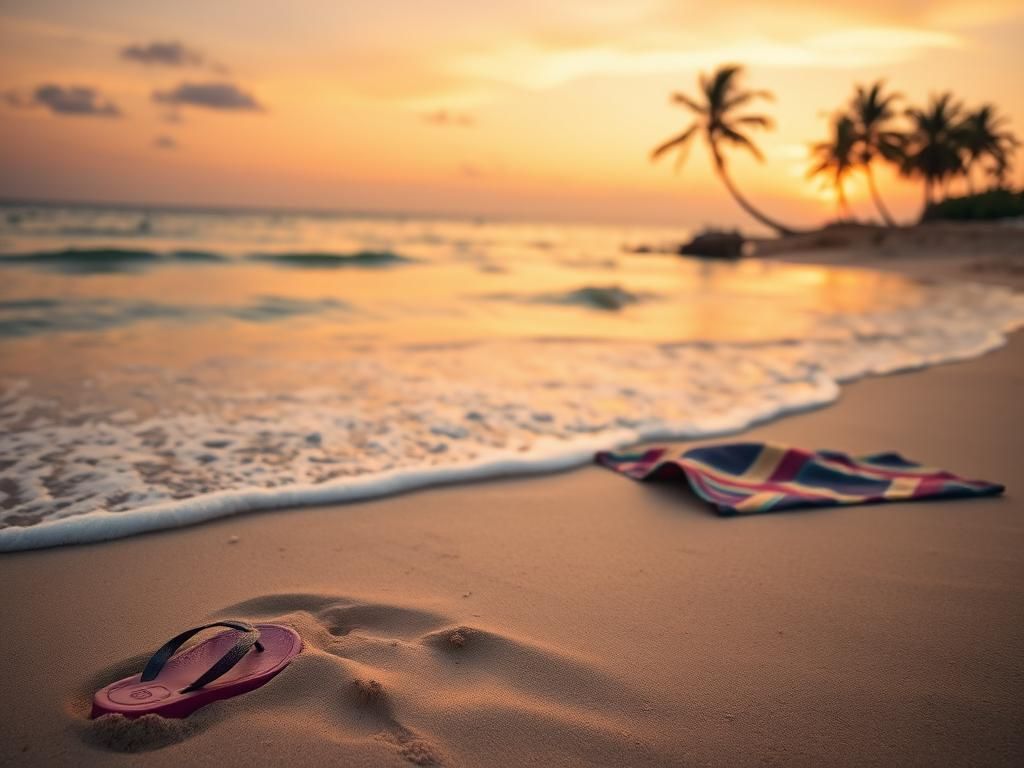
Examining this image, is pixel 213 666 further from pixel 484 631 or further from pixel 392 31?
pixel 392 31

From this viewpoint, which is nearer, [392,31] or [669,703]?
[669,703]

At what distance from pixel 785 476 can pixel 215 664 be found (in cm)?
257

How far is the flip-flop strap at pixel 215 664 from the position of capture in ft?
4.91

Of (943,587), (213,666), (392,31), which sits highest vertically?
(392,31)

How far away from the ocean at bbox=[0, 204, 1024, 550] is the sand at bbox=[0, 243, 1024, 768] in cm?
36

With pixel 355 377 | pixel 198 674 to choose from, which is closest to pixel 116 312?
pixel 355 377

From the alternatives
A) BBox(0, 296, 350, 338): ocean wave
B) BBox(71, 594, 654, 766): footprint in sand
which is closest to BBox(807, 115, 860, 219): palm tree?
BBox(0, 296, 350, 338): ocean wave

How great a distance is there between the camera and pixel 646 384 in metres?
5.11

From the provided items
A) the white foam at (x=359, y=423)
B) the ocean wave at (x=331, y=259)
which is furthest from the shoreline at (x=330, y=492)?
the ocean wave at (x=331, y=259)

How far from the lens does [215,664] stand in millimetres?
1548

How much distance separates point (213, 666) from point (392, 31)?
13630 millimetres

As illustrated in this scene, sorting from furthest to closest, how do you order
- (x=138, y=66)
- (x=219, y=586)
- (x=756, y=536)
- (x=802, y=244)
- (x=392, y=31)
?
(x=802, y=244) → (x=138, y=66) → (x=392, y=31) → (x=756, y=536) → (x=219, y=586)

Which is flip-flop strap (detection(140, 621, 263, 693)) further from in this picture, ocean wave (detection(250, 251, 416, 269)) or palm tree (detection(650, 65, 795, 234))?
palm tree (detection(650, 65, 795, 234))

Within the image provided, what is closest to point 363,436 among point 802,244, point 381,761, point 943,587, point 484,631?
point 484,631
